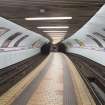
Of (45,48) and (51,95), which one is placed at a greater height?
(45,48)

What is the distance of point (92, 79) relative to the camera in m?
14.1

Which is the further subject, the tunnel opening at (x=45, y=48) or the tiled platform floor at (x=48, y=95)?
the tunnel opening at (x=45, y=48)

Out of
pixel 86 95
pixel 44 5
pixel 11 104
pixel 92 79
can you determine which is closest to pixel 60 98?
pixel 86 95

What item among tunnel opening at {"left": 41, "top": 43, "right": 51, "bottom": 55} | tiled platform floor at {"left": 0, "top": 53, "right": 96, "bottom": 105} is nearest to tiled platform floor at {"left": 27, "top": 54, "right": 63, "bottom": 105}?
tiled platform floor at {"left": 0, "top": 53, "right": 96, "bottom": 105}

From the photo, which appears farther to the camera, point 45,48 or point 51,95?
point 45,48

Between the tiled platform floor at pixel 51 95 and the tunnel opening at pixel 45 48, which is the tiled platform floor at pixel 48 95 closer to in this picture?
the tiled platform floor at pixel 51 95

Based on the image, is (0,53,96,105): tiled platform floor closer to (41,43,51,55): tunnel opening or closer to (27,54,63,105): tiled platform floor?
(27,54,63,105): tiled platform floor

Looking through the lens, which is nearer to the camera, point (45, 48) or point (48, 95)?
point (48, 95)

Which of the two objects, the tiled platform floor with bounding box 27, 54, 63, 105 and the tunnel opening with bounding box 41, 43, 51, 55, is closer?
the tiled platform floor with bounding box 27, 54, 63, 105

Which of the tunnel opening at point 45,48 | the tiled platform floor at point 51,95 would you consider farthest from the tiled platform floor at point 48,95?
the tunnel opening at point 45,48

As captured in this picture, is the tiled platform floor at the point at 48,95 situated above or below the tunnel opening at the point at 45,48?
below

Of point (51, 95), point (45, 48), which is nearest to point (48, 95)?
point (51, 95)

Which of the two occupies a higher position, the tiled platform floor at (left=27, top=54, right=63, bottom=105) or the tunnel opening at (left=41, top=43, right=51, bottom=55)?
the tunnel opening at (left=41, top=43, right=51, bottom=55)

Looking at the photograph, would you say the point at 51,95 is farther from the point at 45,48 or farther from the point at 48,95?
the point at 45,48
